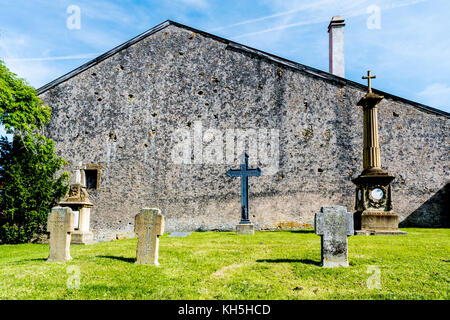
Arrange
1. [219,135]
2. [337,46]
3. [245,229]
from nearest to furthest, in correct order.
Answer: [245,229] → [219,135] → [337,46]

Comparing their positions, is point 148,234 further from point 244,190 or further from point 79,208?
point 79,208

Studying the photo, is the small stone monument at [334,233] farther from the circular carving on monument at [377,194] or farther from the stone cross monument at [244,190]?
the stone cross monument at [244,190]

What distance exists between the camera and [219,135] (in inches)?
492

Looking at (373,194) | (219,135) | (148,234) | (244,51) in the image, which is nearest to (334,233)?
(148,234)

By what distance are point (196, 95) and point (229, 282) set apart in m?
9.55

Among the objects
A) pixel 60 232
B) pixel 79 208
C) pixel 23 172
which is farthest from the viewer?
pixel 23 172

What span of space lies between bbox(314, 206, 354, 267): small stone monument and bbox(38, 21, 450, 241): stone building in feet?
21.3

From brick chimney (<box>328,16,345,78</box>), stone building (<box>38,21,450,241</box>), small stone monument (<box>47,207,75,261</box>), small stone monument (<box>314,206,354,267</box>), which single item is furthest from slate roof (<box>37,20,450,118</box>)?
small stone monument (<box>47,207,75,261</box>)

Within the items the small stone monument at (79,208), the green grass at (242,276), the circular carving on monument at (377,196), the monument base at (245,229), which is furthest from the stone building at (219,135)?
the green grass at (242,276)

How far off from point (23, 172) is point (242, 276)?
10.4 metres

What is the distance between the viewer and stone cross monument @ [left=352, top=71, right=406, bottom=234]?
8.88 m

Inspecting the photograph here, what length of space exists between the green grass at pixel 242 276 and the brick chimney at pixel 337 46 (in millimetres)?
10509

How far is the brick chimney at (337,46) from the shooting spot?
1512cm

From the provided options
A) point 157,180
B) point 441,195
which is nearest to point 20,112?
point 157,180
